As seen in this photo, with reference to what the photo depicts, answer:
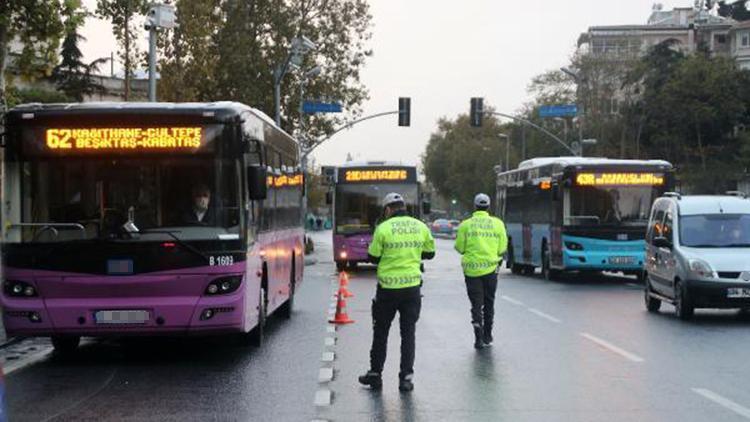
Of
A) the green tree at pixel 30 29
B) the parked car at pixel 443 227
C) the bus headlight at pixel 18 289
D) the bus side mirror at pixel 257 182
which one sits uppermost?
the green tree at pixel 30 29

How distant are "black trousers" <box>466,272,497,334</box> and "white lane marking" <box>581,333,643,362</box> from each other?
A: 1445mm

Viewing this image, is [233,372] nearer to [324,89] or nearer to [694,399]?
[694,399]

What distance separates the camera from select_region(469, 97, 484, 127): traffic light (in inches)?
1991

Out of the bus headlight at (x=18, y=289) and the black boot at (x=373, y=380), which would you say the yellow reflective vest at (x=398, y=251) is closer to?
the black boot at (x=373, y=380)

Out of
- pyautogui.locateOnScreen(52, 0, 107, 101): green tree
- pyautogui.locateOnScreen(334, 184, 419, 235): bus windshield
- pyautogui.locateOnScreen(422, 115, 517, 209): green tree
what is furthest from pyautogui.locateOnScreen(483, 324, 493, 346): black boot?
pyautogui.locateOnScreen(422, 115, 517, 209): green tree

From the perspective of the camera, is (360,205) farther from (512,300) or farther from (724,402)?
(724,402)

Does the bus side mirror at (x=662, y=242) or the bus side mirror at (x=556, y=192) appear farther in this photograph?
the bus side mirror at (x=556, y=192)

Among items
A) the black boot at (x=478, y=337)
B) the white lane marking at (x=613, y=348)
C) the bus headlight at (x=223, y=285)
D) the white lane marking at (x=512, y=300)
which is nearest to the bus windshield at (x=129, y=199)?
the bus headlight at (x=223, y=285)

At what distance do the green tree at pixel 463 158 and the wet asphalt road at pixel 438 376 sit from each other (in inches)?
3831

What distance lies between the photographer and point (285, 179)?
1834 centimetres

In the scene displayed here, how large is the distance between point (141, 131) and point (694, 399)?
6311 mm

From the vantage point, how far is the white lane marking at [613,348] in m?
13.2

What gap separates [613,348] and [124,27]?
57.9 ft

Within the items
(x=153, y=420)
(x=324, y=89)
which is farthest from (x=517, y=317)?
(x=324, y=89)
